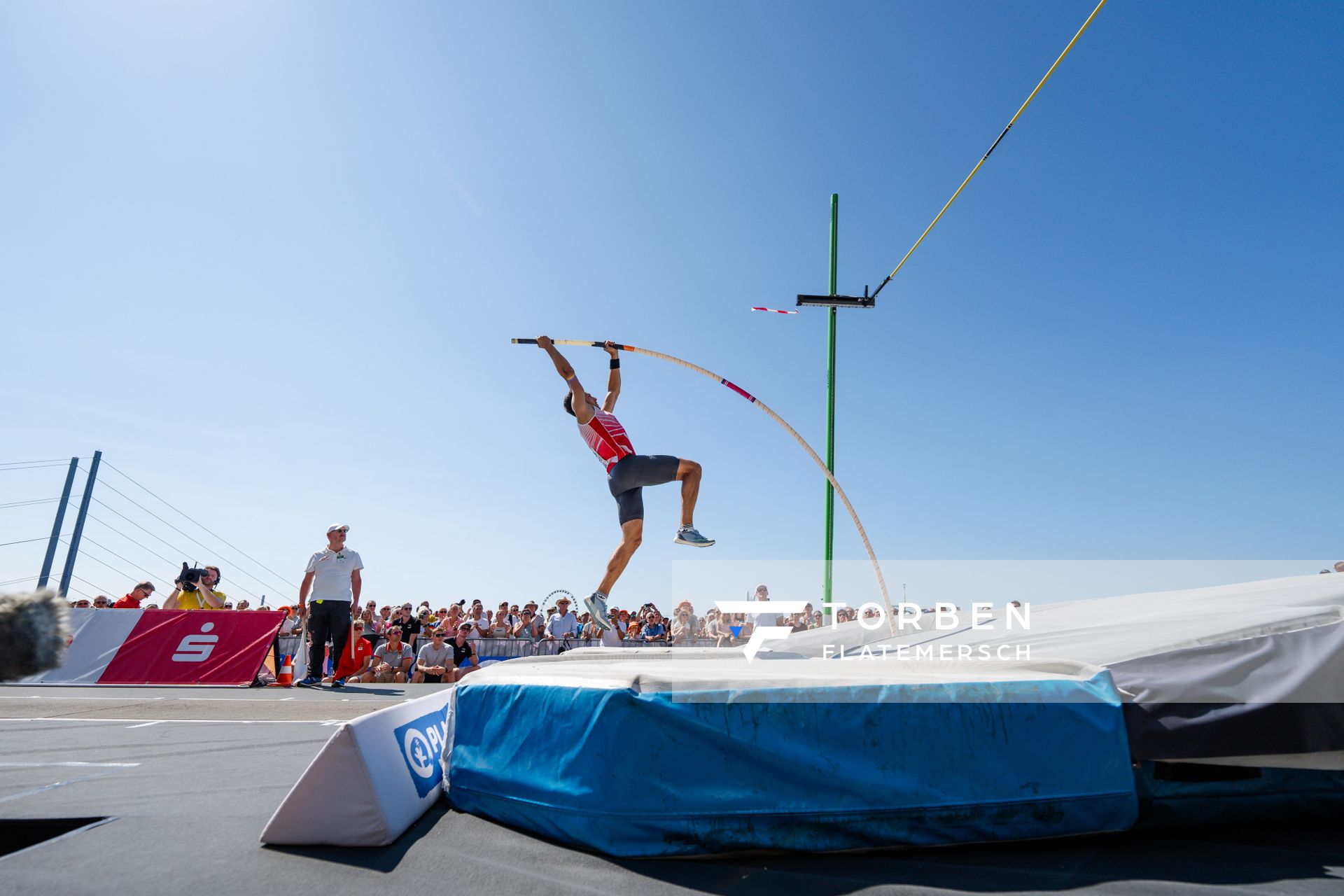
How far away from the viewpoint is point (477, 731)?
8.66 feet

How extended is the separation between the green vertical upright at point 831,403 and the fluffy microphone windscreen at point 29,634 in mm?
6309

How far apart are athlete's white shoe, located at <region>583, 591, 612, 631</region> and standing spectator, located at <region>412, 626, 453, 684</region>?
5.32m

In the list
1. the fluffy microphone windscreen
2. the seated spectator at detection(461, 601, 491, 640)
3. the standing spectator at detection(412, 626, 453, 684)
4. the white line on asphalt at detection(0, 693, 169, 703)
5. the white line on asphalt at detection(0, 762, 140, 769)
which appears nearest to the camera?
the fluffy microphone windscreen

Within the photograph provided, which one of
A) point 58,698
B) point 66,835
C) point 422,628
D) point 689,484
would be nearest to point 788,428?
point 689,484

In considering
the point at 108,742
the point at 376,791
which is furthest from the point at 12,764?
the point at 376,791

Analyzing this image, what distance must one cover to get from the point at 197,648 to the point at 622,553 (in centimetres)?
749

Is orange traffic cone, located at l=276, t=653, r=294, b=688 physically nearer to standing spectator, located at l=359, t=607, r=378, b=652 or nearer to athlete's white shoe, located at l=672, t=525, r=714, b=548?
standing spectator, located at l=359, t=607, r=378, b=652

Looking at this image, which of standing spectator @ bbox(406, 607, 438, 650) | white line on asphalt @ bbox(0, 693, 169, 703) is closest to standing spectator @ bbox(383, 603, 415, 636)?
standing spectator @ bbox(406, 607, 438, 650)

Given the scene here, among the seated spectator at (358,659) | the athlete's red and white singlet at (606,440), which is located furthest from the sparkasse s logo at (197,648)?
the athlete's red and white singlet at (606,440)

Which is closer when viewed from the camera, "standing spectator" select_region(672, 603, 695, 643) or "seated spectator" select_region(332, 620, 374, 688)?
"standing spectator" select_region(672, 603, 695, 643)

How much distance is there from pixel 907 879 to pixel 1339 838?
1.57 m

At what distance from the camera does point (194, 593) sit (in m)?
9.74

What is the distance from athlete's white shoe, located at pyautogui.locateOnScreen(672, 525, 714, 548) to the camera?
4.69 meters

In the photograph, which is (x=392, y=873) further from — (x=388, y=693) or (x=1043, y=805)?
(x=388, y=693)
